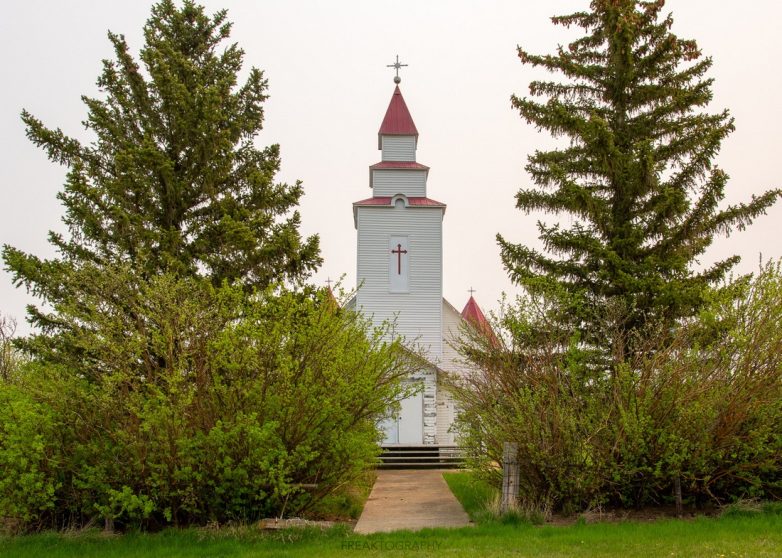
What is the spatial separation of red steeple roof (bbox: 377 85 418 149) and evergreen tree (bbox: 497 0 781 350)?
25.3ft

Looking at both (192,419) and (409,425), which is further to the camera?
(409,425)

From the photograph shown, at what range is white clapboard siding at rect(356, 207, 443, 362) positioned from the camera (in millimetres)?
23500

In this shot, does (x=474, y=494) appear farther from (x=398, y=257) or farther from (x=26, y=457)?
(x=398, y=257)

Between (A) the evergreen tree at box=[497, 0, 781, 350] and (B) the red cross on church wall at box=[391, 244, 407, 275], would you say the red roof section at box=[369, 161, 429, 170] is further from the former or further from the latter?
(A) the evergreen tree at box=[497, 0, 781, 350]

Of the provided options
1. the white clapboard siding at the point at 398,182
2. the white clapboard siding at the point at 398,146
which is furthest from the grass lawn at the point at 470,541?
the white clapboard siding at the point at 398,146

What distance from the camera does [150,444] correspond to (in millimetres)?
10352

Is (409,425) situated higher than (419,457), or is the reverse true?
(409,425)

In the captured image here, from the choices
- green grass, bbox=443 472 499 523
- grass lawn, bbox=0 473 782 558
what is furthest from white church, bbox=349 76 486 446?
grass lawn, bbox=0 473 782 558

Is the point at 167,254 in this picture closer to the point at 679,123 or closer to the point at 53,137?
the point at 53,137

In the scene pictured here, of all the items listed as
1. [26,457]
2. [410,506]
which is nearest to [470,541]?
A: [410,506]

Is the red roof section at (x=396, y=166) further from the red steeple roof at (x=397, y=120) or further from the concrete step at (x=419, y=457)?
the concrete step at (x=419, y=457)

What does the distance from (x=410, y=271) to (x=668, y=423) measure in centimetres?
1343

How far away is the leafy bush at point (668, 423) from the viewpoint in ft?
35.1

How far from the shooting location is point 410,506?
520 inches
